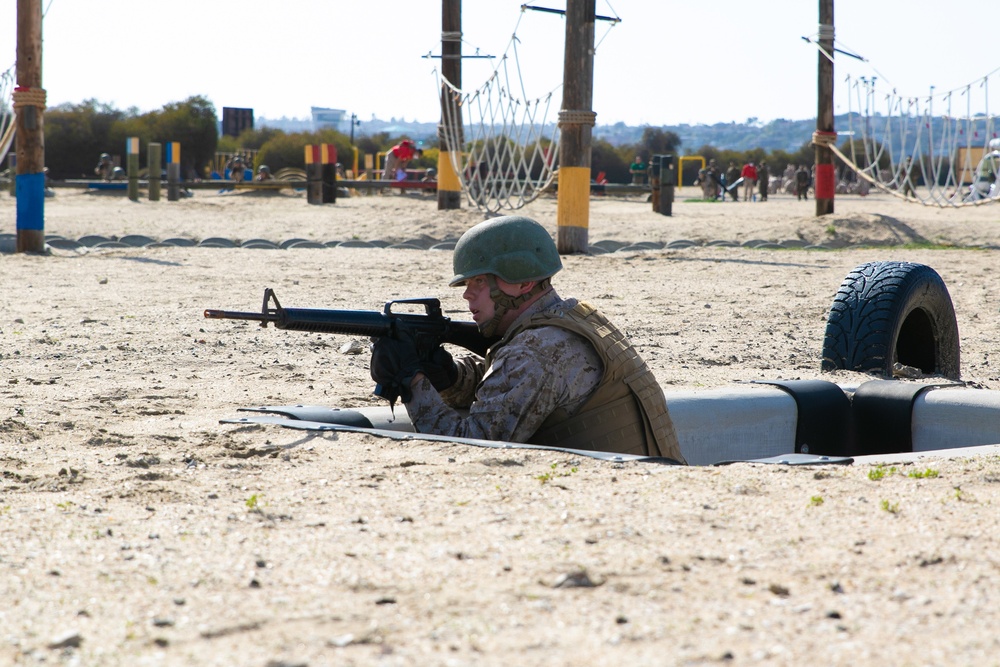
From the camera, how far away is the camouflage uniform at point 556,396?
358 centimetres

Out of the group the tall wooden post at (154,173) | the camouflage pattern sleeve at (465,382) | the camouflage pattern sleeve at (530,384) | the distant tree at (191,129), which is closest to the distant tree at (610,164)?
the distant tree at (191,129)

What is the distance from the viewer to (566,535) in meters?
2.65

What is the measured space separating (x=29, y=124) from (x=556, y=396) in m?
9.35

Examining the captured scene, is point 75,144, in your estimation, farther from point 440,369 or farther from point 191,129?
point 440,369

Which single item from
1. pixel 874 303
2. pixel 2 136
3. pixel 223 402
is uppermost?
pixel 2 136

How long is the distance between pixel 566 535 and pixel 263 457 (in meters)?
1.28

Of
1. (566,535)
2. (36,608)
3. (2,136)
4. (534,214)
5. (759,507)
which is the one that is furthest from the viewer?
(534,214)

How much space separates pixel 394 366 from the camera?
3746 millimetres

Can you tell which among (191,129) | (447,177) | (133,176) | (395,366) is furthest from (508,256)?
(191,129)

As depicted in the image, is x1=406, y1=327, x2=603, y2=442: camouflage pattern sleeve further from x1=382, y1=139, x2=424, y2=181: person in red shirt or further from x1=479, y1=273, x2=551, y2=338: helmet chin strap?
x1=382, y1=139, x2=424, y2=181: person in red shirt

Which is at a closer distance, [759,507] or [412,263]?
[759,507]

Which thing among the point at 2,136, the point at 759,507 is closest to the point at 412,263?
the point at 2,136

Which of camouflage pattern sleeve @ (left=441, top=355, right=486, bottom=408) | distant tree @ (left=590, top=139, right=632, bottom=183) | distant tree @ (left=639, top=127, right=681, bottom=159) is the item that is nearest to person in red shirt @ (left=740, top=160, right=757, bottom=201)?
distant tree @ (left=590, top=139, right=632, bottom=183)

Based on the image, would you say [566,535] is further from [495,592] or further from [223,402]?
[223,402]
